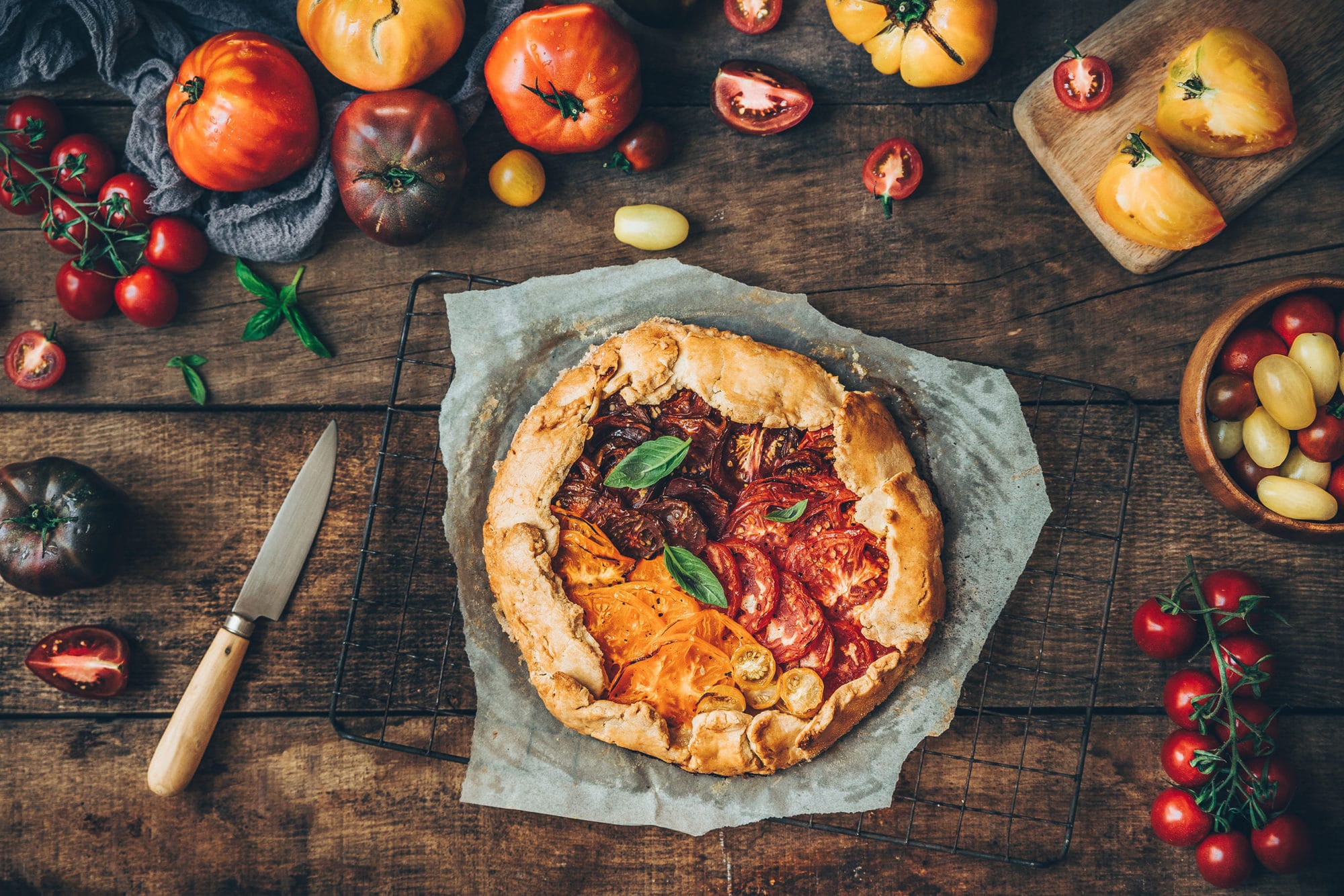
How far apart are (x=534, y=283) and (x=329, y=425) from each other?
1137mm

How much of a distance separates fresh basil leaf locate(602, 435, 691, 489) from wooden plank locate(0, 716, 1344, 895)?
64.9 inches

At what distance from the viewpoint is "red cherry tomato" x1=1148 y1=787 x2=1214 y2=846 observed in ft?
11.4

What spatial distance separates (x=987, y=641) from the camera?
366cm

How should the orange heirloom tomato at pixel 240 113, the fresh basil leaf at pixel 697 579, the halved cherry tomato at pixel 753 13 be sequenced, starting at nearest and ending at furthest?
the fresh basil leaf at pixel 697 579
the orange heirloom tomato at pixel 240 113
the halved cherry tomato at pixel 753 13

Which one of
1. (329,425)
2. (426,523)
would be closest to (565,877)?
(426,523)

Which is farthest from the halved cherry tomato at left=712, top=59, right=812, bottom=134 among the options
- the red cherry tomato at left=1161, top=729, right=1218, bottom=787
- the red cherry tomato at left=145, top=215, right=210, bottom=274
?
the red cherry tomato at left=1161, top=729, right=1218, bottom=787

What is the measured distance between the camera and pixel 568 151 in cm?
356

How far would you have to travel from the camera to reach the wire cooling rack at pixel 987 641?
11.9 feet

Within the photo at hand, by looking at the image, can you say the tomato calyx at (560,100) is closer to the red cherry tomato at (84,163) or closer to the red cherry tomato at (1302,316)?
the red cherry tomato at (84,163)

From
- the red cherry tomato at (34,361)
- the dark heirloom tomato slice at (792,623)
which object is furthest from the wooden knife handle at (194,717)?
the dark heirloom tomato slice at (792,623)

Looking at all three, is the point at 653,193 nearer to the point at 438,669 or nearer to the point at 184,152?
the point at 184,152

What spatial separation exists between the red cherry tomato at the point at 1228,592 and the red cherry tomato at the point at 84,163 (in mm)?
5097

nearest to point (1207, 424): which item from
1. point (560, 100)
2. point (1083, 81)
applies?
point (1083, 81)

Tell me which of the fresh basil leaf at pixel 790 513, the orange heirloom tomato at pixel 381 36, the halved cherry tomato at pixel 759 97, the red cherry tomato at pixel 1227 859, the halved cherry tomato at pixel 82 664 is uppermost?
the orange heirloom tomato at pixel 381 36
